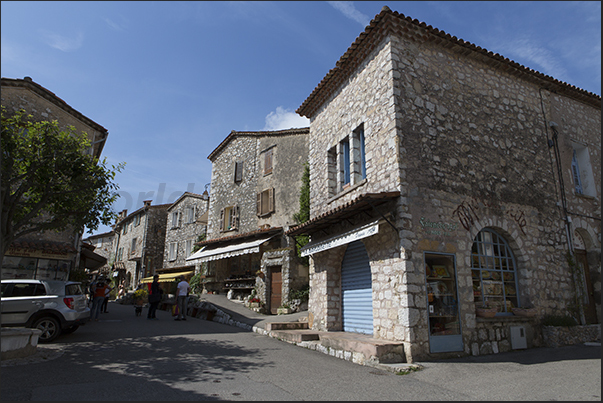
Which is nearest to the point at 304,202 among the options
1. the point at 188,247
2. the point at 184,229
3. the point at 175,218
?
the point at 188,247

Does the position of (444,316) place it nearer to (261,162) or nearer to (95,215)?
(95,215)

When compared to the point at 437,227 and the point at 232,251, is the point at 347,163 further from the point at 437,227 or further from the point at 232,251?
the point at 232,251

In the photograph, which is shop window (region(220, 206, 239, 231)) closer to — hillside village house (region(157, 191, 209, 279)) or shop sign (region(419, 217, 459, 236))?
hillside village house (region(157, 191, 209, 279))

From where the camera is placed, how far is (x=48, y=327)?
29.4 feet

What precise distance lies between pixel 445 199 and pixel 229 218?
15602 millimetres

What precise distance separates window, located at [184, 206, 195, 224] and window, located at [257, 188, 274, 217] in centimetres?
1022

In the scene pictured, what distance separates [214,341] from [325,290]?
3201 mm

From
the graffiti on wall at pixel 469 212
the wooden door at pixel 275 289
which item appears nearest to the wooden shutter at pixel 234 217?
the wooden door at pixel 275 289

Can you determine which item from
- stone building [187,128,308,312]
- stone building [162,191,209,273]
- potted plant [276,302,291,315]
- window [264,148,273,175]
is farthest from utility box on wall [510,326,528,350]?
stone building [162,191,209,273]

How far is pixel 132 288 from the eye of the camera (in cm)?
3341

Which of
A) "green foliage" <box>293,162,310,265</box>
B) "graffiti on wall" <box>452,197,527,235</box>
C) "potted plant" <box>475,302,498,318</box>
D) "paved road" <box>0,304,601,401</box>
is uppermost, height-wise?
"green foliage" <box>293,162,310,265</box>

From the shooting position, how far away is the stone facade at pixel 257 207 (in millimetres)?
17016

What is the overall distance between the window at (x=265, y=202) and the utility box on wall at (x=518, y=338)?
12417 mm

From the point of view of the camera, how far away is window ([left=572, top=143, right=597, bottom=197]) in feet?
38.5
